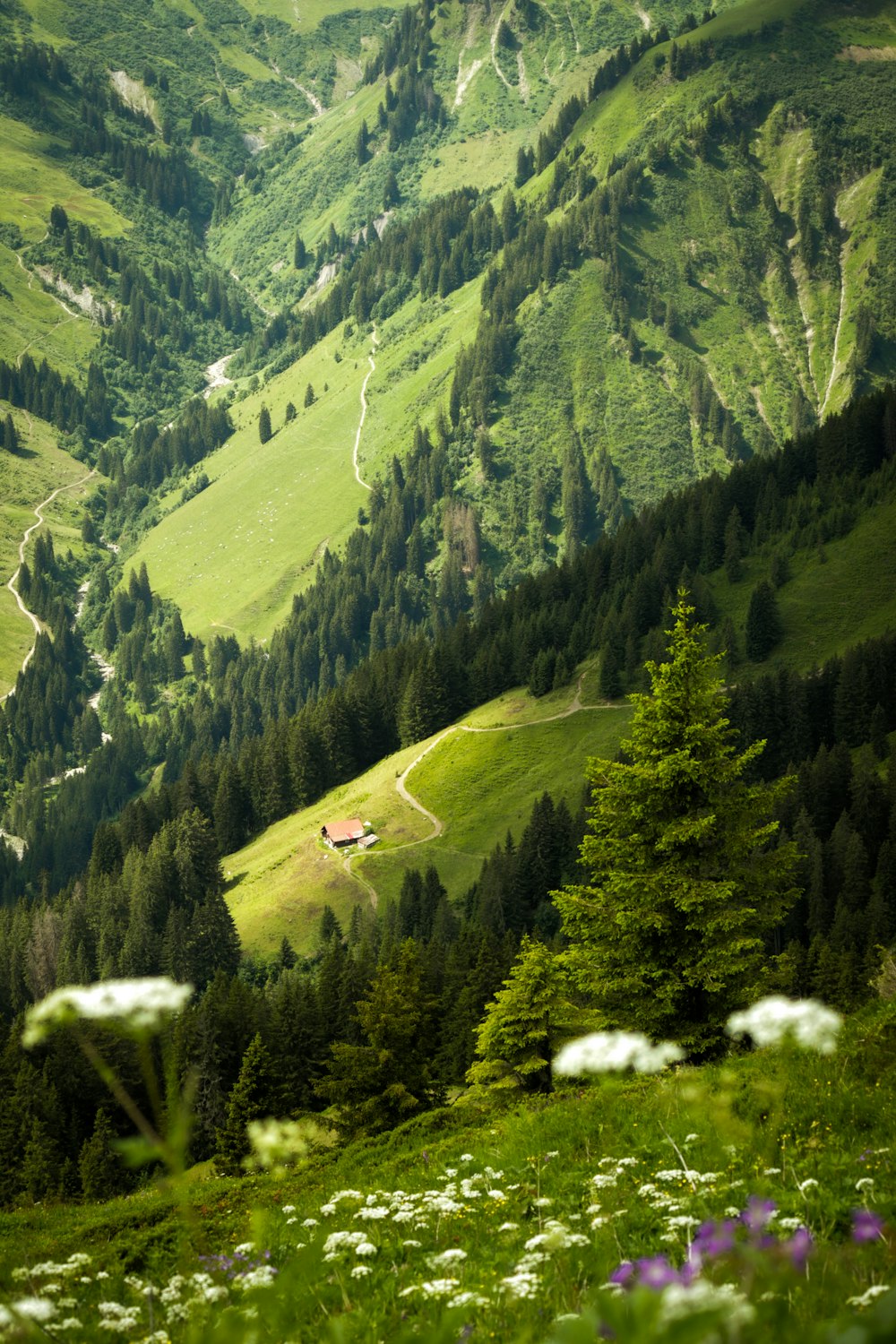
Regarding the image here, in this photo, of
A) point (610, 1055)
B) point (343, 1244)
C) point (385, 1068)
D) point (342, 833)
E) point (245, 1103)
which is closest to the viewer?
point (610, 1055)

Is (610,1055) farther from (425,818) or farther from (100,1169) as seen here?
(425,818)

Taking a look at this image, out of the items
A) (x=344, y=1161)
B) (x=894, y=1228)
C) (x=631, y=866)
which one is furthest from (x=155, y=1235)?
(x=631, y=866)

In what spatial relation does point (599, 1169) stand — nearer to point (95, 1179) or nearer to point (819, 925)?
point (95, 1179)

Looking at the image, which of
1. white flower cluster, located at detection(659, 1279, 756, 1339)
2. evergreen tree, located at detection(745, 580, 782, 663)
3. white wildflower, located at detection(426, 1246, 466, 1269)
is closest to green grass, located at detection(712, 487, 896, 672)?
evergreen tree, located at detection(745, 580, 782, 663)

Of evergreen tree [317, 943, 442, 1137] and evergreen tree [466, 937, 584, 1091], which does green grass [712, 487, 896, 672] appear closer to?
evergreen tree [317, 943, 442, 1137]

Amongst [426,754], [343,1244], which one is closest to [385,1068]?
[343,1244]
